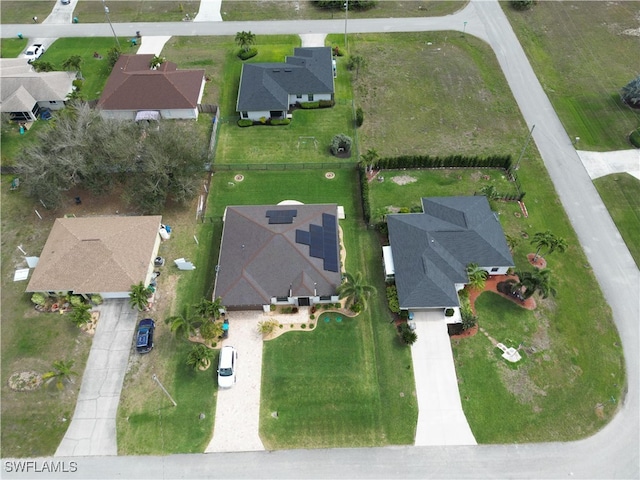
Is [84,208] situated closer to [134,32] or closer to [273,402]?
[273,402]

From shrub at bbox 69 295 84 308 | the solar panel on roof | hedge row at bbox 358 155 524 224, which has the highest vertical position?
hedge row at bbox 358 155 524 224

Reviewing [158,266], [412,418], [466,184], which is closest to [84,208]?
[158,266]

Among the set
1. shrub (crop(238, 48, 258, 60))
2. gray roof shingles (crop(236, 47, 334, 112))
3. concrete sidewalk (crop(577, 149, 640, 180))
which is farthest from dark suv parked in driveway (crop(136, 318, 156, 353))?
concrete sidewalk (crop(577, 149, 640, 180))

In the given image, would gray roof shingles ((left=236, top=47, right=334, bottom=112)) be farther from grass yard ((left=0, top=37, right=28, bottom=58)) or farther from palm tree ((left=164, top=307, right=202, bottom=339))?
grass yard ((left=0, top=37, right=28, bottom=58))

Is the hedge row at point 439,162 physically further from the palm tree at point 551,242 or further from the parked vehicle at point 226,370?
the parked vehicle at point 226,370

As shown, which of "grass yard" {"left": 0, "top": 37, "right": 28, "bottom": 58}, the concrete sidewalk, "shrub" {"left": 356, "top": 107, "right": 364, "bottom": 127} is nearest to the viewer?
the concrete sidewalk

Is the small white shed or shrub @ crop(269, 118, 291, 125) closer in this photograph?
the small white shed
